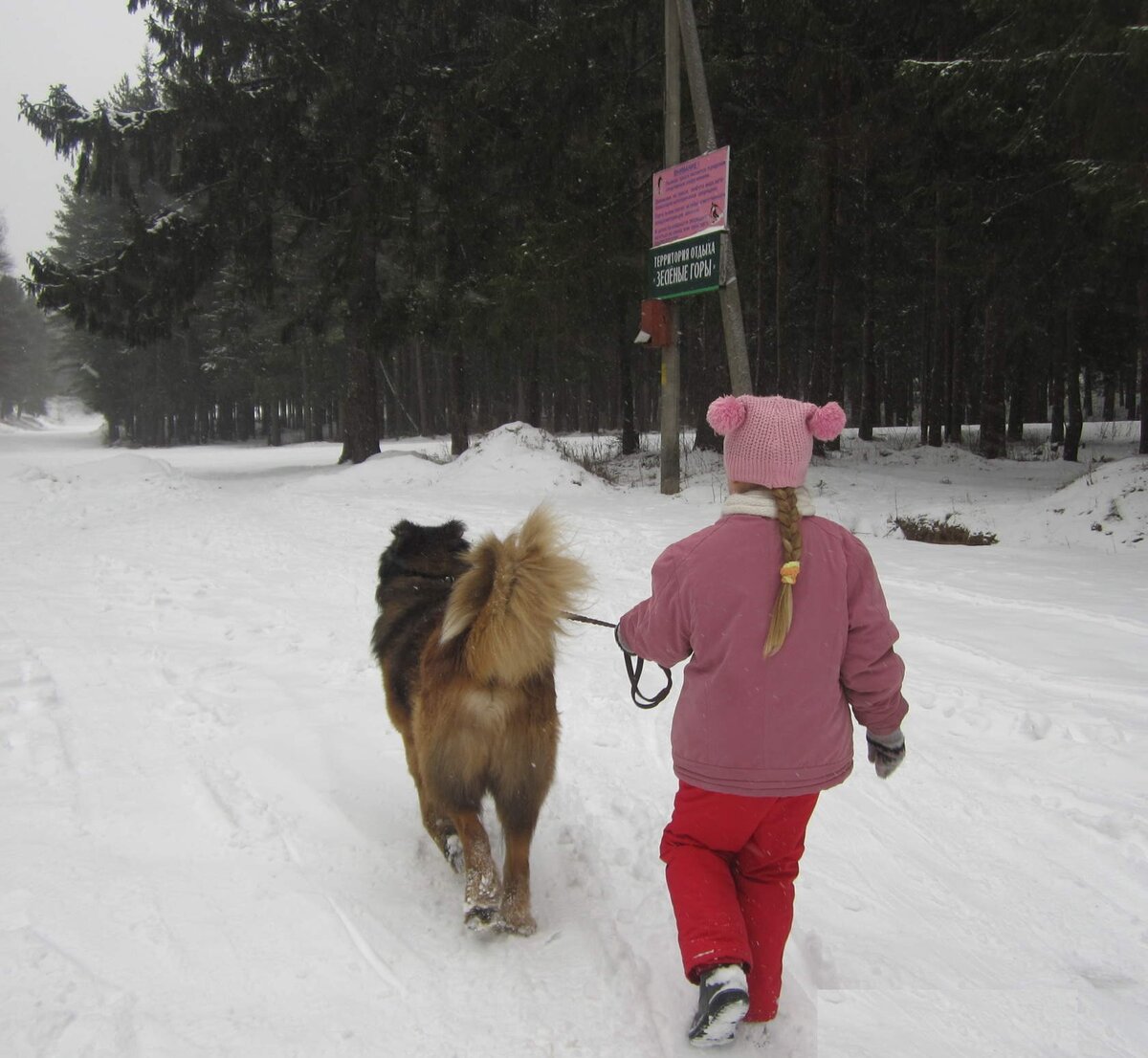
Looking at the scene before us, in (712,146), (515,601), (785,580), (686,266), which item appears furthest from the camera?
(686,266)

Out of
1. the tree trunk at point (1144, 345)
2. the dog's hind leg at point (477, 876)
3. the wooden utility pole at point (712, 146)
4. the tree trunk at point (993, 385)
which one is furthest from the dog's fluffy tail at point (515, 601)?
the tree trunk at point (993, 385)

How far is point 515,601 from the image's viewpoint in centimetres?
242

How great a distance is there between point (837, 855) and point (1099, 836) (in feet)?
3.58

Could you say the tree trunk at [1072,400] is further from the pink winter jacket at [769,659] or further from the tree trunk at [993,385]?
the pink winter jacket at [769,659]

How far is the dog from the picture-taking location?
2.43 m

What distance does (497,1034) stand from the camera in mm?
2088

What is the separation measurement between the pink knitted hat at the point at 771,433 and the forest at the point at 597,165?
9.23 m

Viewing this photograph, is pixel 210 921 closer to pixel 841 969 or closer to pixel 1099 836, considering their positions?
pixel 841 969

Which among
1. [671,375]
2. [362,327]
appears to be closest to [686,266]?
[671,375]

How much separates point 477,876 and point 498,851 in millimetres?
481

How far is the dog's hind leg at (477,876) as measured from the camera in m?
2.49

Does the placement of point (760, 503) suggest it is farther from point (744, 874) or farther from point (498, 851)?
point (498, 851)

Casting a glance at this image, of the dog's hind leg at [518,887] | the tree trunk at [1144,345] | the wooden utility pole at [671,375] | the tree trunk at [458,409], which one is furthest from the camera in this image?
the tree trunk at [458,409]

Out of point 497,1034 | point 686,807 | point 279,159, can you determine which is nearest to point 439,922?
point 497,1034
